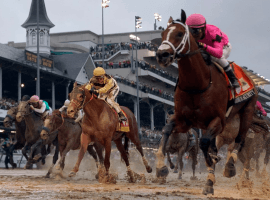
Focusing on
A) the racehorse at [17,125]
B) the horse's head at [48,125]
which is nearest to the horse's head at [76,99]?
the horse's head at [48,125]

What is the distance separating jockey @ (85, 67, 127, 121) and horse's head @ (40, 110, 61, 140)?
2.24 m

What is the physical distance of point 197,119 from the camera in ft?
24.9

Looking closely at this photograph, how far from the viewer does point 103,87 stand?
440 inches

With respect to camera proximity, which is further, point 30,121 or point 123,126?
point 30,121

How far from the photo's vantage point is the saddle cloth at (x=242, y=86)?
26.8 ft

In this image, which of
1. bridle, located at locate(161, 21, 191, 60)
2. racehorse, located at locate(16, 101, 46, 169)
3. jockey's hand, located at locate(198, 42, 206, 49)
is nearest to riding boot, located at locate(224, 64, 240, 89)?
jockey's hand, located at locate(198, 42, 206, 49)

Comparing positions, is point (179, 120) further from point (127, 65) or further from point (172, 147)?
point (127, 65)

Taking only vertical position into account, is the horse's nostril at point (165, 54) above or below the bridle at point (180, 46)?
below

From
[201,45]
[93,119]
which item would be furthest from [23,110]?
[201,45]

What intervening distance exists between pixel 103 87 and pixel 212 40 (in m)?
3.71

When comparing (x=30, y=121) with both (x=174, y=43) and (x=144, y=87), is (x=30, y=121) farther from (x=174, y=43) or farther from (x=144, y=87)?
(x=144, y=87)

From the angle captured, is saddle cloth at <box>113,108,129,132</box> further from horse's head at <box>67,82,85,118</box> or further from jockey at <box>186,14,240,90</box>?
jockey at <box>186,14,240,90</box>

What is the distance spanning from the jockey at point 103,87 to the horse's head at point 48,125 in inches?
88.0

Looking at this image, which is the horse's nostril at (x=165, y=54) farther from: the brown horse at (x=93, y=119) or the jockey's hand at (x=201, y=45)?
the brown horse at (x=93, y=119)
